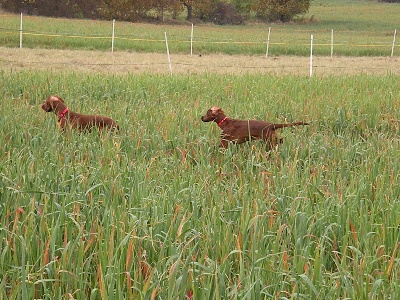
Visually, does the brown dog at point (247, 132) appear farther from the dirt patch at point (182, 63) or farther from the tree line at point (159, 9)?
the tree line at point (159, 9)

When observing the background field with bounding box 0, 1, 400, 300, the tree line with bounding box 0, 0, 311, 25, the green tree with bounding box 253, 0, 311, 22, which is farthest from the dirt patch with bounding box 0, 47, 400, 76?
the green tree with bounding box 253, 0, 311, 22

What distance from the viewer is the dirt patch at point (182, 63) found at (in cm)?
1714

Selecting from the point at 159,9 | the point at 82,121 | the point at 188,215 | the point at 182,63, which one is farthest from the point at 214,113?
the point at 159,9

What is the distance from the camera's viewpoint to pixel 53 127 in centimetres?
561

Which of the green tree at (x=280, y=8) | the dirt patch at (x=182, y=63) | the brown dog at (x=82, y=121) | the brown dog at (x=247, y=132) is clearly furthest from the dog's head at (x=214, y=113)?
the green tree at (x=280, y=8)

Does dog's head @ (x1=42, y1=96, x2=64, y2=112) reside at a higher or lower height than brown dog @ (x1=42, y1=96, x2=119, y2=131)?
higher

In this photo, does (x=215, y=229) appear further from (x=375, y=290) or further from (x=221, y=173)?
(x=221, y=173)

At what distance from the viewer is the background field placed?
8.38 feet

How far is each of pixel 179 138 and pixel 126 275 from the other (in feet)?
10.5

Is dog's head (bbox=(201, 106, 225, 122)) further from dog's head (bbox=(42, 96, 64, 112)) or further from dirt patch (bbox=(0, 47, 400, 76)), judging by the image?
dirt patch (bbox=(0, 47, 400, 76))

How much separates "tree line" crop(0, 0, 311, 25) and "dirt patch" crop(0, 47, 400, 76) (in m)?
21.7

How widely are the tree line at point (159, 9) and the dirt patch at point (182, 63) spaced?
71.3 feet

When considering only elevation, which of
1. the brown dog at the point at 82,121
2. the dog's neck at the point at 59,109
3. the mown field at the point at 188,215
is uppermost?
the dog's neck at the point at 59,109

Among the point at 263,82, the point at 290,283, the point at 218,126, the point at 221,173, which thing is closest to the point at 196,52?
the point at 263,82
